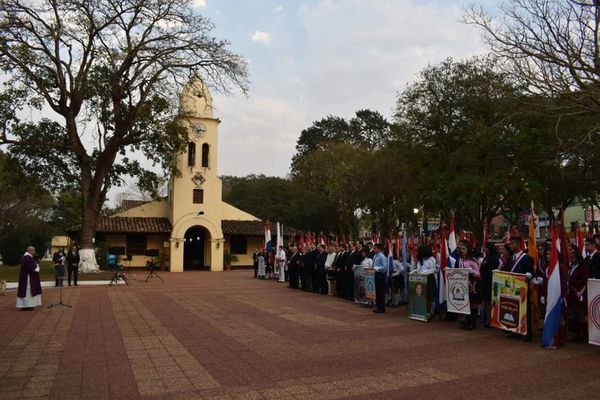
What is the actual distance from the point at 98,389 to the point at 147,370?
98 cm

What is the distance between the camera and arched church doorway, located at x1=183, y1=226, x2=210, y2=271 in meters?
38.2

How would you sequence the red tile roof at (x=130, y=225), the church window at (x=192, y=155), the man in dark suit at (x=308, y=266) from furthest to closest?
1. the church window at (x=192, y=155)
2. the red tile roof at (x=130, y=225)
3. the man in dark suit at (x=308, y=266)

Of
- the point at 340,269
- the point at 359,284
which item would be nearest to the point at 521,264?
the point at 359,284

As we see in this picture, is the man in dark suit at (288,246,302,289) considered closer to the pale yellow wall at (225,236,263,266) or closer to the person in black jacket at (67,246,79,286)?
the person in black jacket at (67,246,79,286)

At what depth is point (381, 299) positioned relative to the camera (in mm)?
13398

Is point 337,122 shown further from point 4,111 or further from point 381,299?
point 381,299

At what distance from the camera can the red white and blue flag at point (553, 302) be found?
880cm

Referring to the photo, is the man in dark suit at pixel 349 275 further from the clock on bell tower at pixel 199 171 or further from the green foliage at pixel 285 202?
the green foliage at pixel 285 202

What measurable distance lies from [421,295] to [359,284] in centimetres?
341

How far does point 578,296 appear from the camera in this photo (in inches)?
369

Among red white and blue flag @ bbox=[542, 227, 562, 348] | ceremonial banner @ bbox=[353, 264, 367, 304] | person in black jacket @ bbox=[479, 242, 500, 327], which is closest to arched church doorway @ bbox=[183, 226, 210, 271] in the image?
ceremonial banner @ bbox=[353, 264, 367, 304]

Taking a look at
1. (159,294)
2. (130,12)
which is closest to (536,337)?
(159,294)

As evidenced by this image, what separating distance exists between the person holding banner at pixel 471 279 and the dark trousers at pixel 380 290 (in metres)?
2.68

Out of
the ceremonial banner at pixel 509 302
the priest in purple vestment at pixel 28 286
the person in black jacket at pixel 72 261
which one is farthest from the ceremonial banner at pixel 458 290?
the person in black jacket at pixel 72 261
